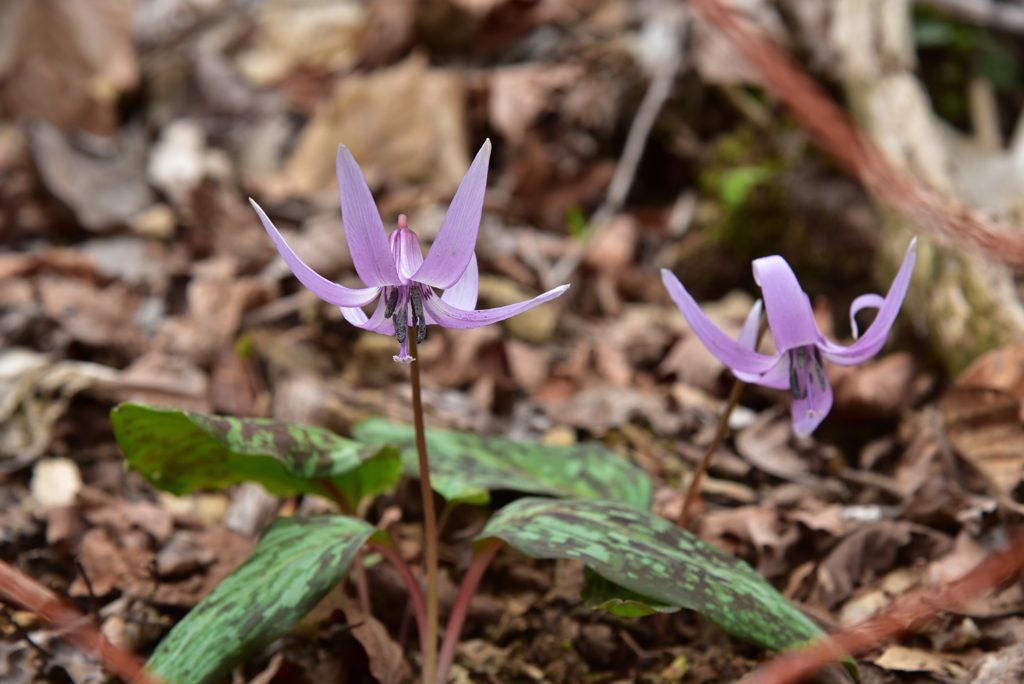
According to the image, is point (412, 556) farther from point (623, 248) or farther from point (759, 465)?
point (623, 248)

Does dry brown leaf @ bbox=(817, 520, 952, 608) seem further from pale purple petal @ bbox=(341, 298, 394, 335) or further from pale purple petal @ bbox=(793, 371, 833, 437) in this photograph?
pale purple petal @ bbox=(341, 298, 394, 335)

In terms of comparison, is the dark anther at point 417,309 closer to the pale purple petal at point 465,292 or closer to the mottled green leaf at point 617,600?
the pale purple petal at point 465,292

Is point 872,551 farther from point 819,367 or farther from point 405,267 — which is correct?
point 405,267

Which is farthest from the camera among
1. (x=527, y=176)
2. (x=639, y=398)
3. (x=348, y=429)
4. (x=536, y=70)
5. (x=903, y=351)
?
(x=536, y=70)

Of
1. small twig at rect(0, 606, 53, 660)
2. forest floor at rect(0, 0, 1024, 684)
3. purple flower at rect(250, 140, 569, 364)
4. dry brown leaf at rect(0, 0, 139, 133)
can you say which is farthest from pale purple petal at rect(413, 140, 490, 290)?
dry brown leaf at rect(0, 0, 139, 133)

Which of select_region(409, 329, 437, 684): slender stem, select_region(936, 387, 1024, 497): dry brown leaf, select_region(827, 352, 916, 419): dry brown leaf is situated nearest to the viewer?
select_region(409, 329, 437, 684): slender stem

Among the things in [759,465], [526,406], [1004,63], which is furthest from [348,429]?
Answer: [1004,63]
